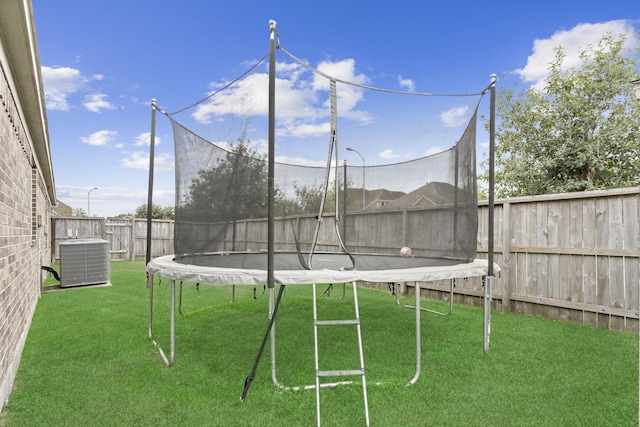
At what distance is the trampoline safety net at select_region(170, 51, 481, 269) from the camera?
2562mm

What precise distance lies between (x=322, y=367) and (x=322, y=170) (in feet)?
4.47

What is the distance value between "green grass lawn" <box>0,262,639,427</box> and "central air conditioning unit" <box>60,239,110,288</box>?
1983mm

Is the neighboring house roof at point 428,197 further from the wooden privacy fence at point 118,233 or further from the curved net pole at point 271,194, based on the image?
the wooden privacy fence at point 118,233

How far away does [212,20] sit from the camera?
6.03m

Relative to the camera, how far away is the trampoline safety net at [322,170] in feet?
8.41

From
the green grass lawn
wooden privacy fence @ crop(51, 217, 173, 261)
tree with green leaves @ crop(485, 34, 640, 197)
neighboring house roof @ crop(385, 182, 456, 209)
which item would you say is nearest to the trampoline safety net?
neighboring house roof @ crop(385, 182, 456, 209)

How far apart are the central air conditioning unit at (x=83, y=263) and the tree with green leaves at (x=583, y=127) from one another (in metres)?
9.60

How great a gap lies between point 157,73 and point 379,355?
6.41 m

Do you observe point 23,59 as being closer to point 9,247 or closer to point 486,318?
point 9,247

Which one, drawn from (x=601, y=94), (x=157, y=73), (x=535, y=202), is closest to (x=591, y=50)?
(x=601, y=94)

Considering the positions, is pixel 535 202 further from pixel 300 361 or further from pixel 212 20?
pixel 212 20

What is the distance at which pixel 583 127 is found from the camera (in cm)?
862

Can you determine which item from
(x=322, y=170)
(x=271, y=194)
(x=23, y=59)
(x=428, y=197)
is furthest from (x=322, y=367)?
(x=23, y=59)

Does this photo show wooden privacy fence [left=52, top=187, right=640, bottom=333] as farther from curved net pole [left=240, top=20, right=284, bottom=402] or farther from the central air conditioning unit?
the central air conditioning unit
